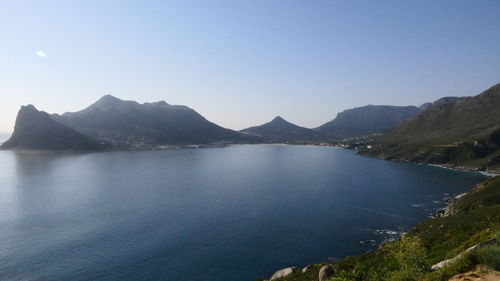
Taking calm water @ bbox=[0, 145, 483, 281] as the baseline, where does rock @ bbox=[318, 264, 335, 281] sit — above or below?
above

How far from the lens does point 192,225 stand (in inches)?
4250

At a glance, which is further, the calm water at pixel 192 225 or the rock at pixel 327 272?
the calm water at pixel 192 225

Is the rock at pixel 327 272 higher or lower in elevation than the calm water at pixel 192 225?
higher

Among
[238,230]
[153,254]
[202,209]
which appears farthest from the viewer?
[202,209]

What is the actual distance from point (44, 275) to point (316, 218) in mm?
81089

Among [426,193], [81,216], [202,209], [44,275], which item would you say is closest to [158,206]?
[202,209]

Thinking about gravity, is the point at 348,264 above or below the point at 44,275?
above

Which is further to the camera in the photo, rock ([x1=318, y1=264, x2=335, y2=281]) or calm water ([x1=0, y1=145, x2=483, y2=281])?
calm water ([x1=0, y1=145, x2=483, y2=281])

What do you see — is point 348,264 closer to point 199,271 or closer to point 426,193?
point 199,271

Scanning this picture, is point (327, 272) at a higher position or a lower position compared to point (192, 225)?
higher

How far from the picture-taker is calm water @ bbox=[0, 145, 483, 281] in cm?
7738

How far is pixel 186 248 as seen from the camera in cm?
8744

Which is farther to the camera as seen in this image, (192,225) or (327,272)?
(192,225)

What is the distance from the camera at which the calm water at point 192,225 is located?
77375mm
